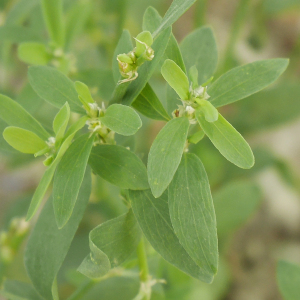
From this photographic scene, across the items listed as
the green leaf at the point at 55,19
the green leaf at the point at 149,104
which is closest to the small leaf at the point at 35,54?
the green leaf at the point at 55,19

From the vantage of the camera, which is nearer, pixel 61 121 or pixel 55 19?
pixel 61 121

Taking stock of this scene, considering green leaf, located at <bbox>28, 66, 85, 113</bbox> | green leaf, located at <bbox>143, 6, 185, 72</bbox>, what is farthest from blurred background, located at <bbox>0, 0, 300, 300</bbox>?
green leaf, located at <bbox>143, 6, 185, 72</bbox>

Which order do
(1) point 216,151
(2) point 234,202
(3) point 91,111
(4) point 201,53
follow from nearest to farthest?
1. (3) point 91,111
2. (4) point 201,53
3. (2) point 234,202
4. (1) point 216,151

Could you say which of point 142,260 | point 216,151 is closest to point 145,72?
point 142,260

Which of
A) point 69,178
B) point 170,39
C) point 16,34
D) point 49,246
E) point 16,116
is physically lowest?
point 49,246

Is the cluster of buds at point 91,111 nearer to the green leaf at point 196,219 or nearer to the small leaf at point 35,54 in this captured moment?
the green leaf at point 196,219

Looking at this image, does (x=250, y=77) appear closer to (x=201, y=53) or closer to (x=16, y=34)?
(x=201, y=53)

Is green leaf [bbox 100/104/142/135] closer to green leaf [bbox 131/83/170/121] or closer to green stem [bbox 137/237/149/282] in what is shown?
green leaf [bbox 131/83/170/121]

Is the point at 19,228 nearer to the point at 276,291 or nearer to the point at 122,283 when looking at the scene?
the point at 122,283
